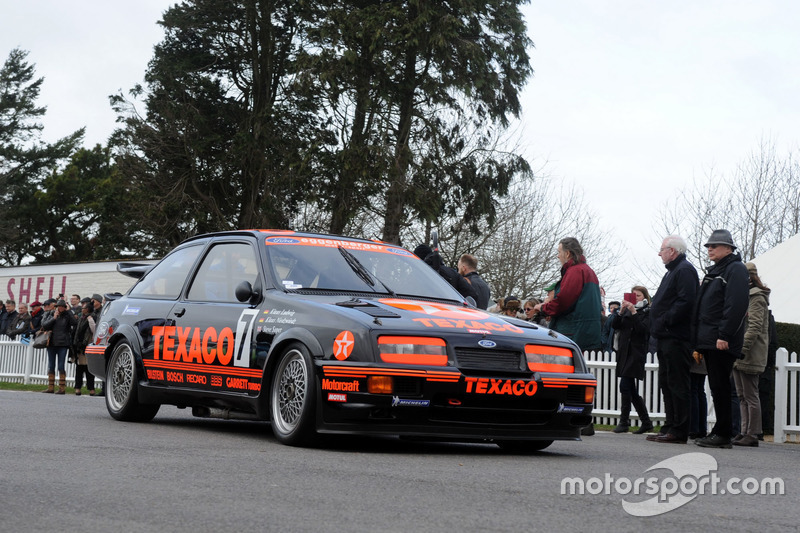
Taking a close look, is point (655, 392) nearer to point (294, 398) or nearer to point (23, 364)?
point (294, 398)

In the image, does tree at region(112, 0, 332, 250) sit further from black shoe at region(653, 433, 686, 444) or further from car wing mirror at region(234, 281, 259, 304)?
car wing mirror at region(234, 281, 259, 304)

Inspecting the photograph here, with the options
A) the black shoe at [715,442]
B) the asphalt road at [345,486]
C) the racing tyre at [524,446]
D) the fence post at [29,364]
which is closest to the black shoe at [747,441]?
the black shoe at [715,442]

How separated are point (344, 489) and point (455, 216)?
27240 mm

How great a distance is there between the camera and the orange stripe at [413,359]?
741 centimetres

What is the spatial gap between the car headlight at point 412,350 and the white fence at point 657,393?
6980mm

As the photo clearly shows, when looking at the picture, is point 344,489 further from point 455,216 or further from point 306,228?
point 306,228

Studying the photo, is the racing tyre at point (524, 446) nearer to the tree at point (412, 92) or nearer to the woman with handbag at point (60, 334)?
the woman with handbag at point (60, 334)

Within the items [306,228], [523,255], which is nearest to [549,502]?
[306,228]

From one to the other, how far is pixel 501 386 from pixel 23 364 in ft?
67.0

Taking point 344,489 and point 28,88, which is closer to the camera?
point 344,489

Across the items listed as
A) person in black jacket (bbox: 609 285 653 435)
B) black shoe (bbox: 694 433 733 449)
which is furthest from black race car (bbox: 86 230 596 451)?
person in black jacket (bbox: 609 285 653 435)

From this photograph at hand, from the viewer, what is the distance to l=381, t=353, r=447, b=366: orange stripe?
292 inches

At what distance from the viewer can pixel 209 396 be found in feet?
29.1

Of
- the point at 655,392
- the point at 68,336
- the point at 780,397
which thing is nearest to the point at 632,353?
the point at 780,397
